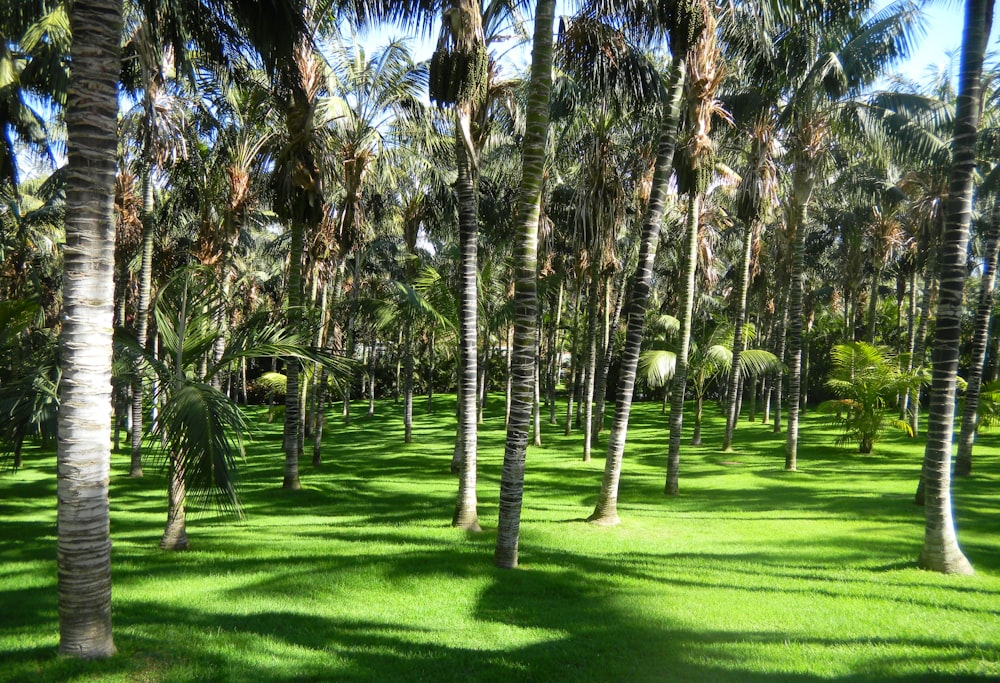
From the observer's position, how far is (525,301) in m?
8.76

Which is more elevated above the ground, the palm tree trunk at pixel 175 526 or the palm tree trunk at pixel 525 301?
the palm tree trunk at pixel 525 301

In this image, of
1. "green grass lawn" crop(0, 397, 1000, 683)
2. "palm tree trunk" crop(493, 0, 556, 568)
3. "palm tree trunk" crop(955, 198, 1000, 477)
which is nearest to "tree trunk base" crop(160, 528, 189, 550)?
"green grass lawn" crop(0, 397, 1000, 683)

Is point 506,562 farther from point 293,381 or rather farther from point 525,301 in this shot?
point 293,381

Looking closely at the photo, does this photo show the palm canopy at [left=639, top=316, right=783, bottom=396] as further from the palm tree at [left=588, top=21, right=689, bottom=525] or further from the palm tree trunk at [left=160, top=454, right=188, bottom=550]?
the palm tree trunk at [left=160, top=454, right=188, bottom=550]

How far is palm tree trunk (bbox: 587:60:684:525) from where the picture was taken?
11.5 metres

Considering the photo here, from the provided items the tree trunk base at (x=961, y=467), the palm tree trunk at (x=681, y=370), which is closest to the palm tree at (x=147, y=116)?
the palm tree trunk at (x=681, y=370)

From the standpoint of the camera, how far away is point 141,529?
457 inches

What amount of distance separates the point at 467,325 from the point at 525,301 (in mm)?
3262

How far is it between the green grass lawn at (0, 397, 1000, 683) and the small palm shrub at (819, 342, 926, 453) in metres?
4.39

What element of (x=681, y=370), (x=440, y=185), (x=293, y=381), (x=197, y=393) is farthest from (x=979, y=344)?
(x=197, y=393)

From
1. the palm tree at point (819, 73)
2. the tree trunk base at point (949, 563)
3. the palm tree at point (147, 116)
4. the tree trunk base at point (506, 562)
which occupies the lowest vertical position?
the tree trunk base at point (506, 562)

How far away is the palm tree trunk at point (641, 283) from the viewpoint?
37.7ft

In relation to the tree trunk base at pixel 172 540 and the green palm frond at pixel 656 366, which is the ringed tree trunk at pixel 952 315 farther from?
the green palm frond at pixel 656 366

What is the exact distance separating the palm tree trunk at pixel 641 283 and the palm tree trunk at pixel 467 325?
2.37m
